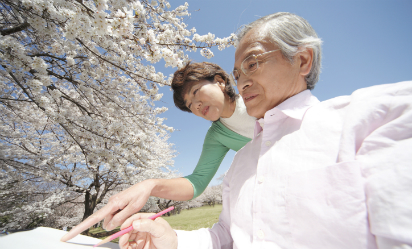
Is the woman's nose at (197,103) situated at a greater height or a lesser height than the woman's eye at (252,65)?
greater

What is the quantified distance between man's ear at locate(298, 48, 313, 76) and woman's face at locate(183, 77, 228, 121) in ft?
3.47

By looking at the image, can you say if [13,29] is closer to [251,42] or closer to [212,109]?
[212,109]

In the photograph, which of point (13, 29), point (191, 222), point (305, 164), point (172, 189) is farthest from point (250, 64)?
point (191, 222)

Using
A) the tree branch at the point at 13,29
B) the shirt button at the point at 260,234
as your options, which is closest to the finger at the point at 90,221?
the shirt button at the point at 260,234

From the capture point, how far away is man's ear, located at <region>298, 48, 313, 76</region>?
3.61ft

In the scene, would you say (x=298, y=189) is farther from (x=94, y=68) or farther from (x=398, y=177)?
(x=94, y=68)

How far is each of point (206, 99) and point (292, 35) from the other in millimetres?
1115

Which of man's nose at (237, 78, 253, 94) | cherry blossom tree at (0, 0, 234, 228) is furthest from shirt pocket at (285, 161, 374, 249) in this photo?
cherry blossom tree at (0, 0, 234, 228)

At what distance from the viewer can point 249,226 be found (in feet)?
3.01

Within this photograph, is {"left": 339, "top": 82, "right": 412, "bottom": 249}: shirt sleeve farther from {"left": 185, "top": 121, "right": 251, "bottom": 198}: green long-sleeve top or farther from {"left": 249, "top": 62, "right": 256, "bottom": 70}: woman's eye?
{"left": 185, "top": 121, "right": 251, "bottom": 198}: green long-sleeve top

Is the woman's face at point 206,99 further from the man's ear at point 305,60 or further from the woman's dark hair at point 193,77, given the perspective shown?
the man's ear at point 305,60

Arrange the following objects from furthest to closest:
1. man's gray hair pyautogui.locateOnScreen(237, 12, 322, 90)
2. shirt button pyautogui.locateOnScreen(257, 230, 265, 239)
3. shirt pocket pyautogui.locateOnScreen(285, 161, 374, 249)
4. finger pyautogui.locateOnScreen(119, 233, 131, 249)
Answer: man's gray hair pyautogui.locateOnScreen(237, 12, 322, 90), finger pyautogui.locateOnScreen(119, 233, 131, 249), shirt button pyautogui.locateOnScreen(257, 230, 265, 239), shirt pocket pyautogui.locateOnScreen(285, 161, 374, 249)

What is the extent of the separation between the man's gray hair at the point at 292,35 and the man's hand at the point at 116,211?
4.55ft

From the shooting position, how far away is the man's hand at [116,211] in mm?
939
